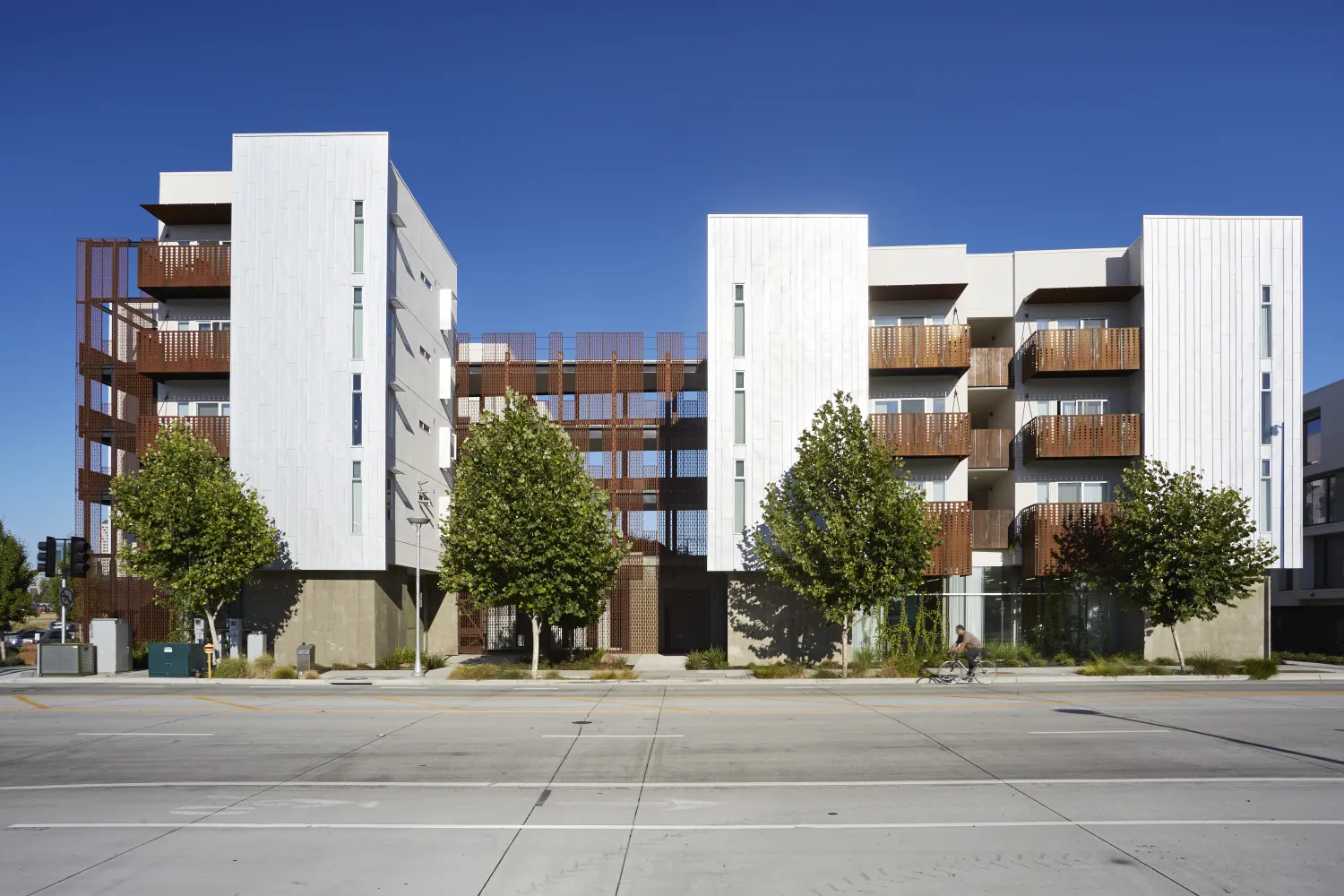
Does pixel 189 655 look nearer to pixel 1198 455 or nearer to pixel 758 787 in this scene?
pixel 758 787

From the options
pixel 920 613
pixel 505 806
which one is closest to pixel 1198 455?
pixel 920 613

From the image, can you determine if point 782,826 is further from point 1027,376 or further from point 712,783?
point 1027,376

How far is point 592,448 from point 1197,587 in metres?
25.6

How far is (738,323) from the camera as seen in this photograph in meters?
34.3

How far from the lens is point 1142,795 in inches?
472

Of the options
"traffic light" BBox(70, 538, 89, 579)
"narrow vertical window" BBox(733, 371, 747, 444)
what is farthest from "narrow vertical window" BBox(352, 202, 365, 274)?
"narrow vertical window" BBox(733, 371, 747, 444)

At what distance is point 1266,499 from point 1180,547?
20.0ft

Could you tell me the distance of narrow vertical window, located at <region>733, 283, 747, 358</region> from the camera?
34.2m

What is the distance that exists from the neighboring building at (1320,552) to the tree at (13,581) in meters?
55.3

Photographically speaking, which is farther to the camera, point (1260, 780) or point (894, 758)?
point (894, 758)

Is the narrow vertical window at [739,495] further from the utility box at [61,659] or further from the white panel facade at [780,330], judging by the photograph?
the utility box at [61,659]

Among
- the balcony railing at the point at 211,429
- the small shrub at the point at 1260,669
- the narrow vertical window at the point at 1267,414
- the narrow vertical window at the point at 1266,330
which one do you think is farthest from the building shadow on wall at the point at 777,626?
the balcony railing at the point at 211,429

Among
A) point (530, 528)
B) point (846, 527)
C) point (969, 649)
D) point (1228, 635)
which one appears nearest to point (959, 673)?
point (969, 649)

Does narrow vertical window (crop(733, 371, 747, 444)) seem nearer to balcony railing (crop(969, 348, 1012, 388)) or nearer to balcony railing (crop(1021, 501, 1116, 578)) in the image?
balcony railing (crop(969, 348, 1012, 388))
